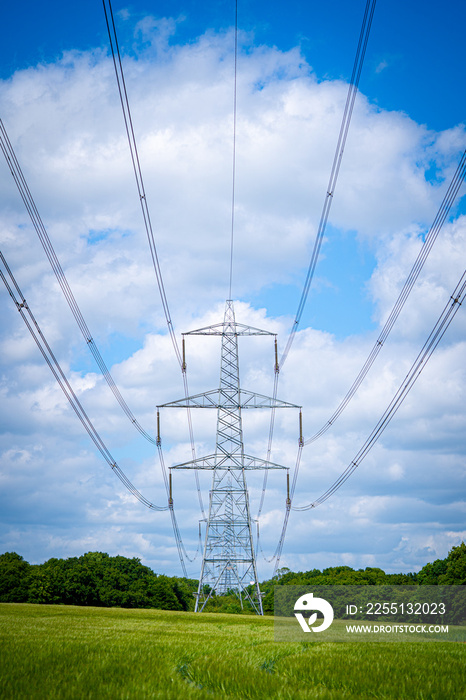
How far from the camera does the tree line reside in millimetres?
93250

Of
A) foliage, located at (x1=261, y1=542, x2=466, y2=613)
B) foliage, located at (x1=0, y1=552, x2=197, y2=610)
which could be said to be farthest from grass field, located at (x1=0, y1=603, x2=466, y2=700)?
foliage, located at (x1=0, y1=552, x2=197, y2=610)

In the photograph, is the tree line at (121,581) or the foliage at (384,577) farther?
the tree line at (121,581)

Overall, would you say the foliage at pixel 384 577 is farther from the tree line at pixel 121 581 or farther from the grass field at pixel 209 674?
the grass field at pixel 209 674

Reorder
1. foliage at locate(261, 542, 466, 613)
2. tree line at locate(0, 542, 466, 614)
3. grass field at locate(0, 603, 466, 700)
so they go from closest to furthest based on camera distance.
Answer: grass field at locate(0, 603, 466, 700)
foliage at locate(261, 542, 466, 613)
tree line at locate(0, 542, 466, 614)

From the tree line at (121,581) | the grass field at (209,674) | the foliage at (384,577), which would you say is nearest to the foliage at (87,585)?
the tree line at (121,581)

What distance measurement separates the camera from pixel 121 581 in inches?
4471

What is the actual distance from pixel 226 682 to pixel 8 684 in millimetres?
4044

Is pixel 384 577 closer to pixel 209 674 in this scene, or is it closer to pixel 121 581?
pixel 121 581

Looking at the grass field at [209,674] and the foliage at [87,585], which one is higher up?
the foliage at [87,585]

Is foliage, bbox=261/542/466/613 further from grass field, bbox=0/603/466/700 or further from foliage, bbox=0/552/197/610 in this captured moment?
grass field, bbox=0/603/466/700

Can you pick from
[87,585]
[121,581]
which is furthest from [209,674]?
[121,581]

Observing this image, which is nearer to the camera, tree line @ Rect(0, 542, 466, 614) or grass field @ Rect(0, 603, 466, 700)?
grass field @ Rect(0, 603, 466, 700)

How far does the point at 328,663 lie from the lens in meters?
14.8

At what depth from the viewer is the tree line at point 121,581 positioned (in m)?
93.2
